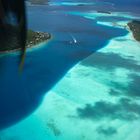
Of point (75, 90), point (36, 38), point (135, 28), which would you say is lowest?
point (135, 28)

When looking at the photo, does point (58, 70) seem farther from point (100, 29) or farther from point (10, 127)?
point (100, 29)

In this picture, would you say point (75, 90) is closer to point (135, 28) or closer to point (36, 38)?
point (36, 38)

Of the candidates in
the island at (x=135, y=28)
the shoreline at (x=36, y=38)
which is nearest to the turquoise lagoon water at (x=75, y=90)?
the shoreline at (x=36, y=38)

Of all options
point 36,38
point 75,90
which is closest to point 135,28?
point 36,38

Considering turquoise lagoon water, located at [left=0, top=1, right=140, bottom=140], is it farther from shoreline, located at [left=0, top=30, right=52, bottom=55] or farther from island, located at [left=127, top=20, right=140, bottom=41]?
island, located at [left=127, top=20, right=140, bottom=41]

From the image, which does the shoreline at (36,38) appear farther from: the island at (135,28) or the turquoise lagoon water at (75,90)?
the island at (135,28)

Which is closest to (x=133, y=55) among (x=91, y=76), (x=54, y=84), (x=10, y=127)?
(x=91, y=76)
